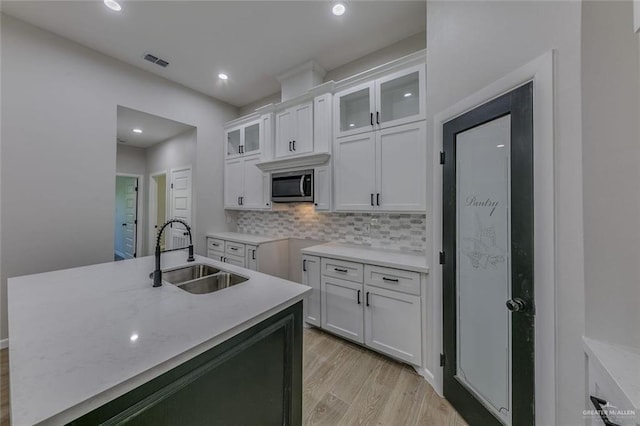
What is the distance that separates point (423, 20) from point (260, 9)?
5.21 feet

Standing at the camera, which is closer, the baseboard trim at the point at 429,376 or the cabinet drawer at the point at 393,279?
the baseboard trim at the point at 429,376

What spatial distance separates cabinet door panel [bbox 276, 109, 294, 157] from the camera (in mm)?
3084

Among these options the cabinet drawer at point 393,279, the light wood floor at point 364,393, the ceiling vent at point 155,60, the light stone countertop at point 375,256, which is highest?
the ceiling vent at point 155,60

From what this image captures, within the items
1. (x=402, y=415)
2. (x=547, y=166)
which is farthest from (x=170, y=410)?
(x=547, y=166)

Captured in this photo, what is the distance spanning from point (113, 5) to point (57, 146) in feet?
5.18

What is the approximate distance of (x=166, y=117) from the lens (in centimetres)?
346

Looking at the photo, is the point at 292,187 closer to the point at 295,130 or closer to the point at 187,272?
the point at 295,130

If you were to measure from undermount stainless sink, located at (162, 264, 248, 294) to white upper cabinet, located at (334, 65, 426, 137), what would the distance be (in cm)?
186

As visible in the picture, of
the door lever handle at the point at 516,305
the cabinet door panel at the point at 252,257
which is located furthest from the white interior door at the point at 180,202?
the door lever handle at the point at 516,305

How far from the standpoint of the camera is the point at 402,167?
2240 mm

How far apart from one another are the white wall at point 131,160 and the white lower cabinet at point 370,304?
4972 mm

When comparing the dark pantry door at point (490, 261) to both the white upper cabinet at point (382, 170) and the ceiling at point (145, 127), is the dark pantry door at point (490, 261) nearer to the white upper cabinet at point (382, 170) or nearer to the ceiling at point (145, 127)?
the white upper cabinet at point (382, 170)

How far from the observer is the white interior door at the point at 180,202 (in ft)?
13.5

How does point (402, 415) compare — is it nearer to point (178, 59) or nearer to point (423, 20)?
point (423, 20)
